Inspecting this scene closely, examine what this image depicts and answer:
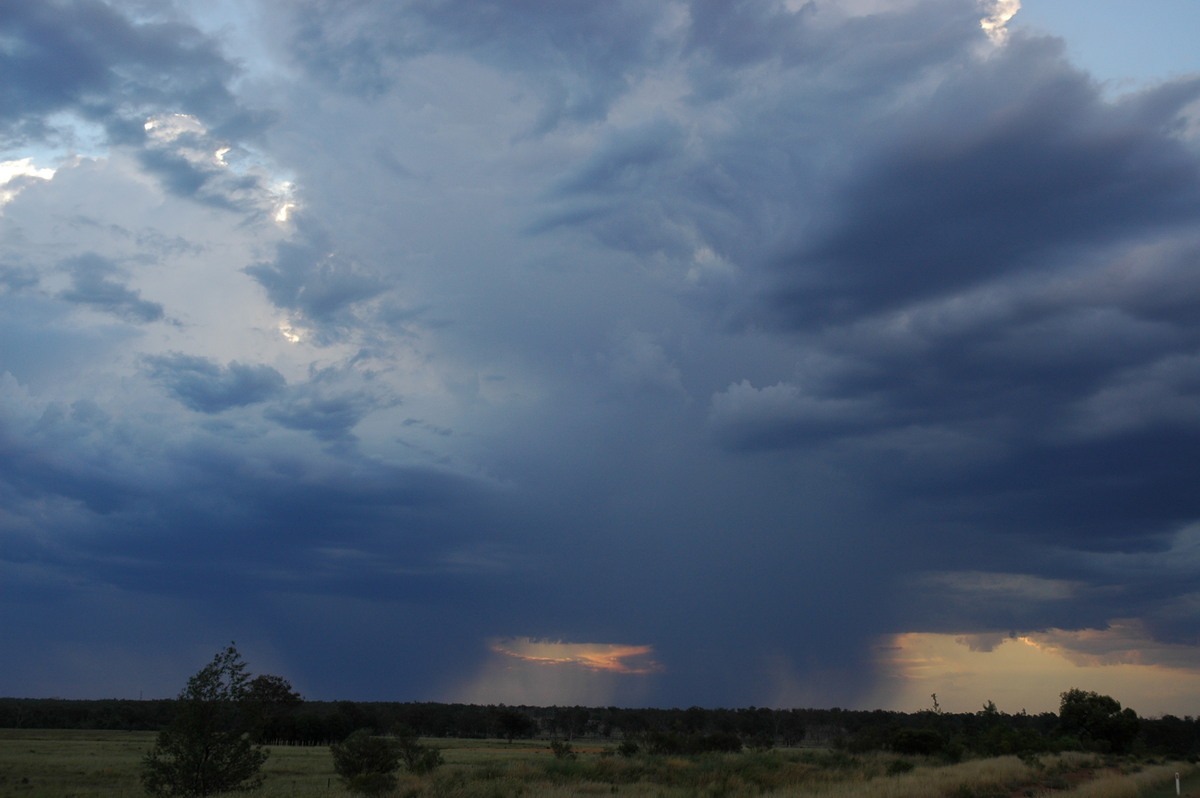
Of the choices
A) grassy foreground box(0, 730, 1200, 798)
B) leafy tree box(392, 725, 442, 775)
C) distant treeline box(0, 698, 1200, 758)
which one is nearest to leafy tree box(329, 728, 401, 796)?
grassy foreground box(0, 730, 1200, 798)

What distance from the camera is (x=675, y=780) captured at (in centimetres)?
4319

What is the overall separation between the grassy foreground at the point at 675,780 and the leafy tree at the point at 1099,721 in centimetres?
4435

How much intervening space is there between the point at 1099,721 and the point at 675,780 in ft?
273

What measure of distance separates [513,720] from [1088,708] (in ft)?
287

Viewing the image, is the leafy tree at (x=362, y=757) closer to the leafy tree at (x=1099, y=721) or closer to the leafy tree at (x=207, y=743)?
the leafy tree at (x=207, y=743)

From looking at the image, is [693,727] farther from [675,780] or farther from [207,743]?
[207,743]

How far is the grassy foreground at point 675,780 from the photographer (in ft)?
112

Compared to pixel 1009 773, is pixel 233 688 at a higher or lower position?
higher

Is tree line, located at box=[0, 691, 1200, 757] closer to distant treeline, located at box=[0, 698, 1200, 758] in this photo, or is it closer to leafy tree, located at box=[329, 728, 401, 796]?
distant treeline, located at box=[0, 698, 1200, 758]

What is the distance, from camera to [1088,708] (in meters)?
102


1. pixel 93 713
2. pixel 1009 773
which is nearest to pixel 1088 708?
pixel 1009 773

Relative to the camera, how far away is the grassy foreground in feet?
112

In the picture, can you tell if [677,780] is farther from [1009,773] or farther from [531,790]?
[1009,773]

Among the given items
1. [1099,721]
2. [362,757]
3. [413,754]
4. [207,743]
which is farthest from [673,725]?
[207,743]
